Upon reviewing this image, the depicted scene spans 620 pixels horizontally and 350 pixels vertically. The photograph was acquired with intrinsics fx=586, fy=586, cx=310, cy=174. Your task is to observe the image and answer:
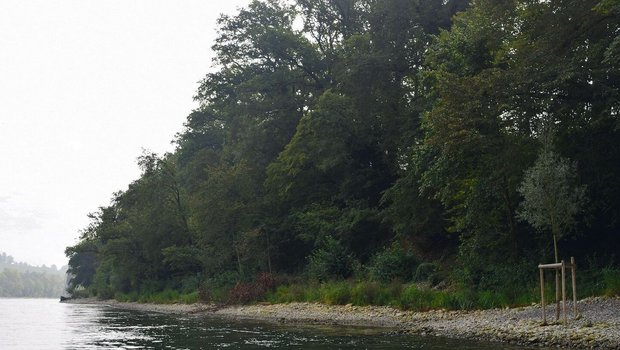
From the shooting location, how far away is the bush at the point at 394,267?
3303cm

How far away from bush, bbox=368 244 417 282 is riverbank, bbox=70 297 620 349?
3427 millimetres

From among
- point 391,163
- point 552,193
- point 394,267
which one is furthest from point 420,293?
point 391,163

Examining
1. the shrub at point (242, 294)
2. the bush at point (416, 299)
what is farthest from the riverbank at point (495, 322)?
the shrub at point (242, 294)

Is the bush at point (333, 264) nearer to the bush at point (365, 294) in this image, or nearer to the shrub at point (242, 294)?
the shrub at point (242, 294)

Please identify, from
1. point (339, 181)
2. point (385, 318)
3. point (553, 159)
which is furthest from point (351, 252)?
point (553, 159)

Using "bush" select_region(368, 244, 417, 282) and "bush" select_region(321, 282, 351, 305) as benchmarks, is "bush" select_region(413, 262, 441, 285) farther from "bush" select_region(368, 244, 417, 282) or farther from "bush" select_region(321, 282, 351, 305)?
"bush" select_region(321, 282, 351, 305)

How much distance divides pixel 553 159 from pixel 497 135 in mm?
3027

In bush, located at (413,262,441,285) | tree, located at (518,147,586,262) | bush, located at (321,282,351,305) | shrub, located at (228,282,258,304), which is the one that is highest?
tree, located at (518,147,586,262)

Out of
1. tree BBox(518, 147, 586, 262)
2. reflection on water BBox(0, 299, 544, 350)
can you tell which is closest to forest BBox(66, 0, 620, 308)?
tree BBox(518, 147, 586, 262)

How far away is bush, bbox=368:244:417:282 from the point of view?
33.0 metres

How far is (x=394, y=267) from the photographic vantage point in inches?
1310

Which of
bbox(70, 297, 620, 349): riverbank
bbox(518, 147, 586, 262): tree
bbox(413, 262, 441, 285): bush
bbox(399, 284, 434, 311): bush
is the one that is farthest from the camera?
bbox(413, 262, 441, 285): bush

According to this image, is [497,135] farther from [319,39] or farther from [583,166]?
[319,39]

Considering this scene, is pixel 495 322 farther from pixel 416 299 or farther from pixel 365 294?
pixel 365 294
